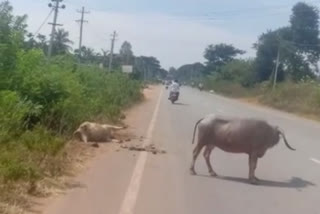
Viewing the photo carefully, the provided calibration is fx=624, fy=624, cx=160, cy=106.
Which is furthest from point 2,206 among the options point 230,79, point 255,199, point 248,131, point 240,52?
point 240,52

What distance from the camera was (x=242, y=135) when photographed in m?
10.3

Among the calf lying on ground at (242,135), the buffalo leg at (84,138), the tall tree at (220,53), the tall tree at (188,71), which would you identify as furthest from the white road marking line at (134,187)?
the tall tree at (188,71)

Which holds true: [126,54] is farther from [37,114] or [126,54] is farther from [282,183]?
[282,183]

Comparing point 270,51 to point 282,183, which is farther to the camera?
point 270,51

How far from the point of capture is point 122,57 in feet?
333

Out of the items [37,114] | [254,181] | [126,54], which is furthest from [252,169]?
[126,54]

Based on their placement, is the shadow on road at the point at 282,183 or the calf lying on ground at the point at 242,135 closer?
the shadow on road at the point at 282,183

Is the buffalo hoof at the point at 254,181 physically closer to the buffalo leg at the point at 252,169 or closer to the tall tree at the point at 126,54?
the buffalo leg at the point at 252,169

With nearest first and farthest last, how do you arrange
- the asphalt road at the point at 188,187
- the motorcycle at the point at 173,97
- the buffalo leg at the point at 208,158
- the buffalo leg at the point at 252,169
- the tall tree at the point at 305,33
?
the asphalt road at the point at 188,187, the buffalo leg at the point at 252,169, the buffalo leg at the point at 208,158, the motorcycle at the point at 173,97, the tall tree at the point at 305,33

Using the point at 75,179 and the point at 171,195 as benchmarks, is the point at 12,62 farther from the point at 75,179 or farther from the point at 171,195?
the point at 171,195

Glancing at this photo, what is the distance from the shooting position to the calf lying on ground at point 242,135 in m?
10.3

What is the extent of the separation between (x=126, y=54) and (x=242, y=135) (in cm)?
9411

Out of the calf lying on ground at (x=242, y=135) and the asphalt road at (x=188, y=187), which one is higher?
the calf lying on ground at (x=242, y=135)

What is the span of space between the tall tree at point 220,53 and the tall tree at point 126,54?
1596 centimetres
